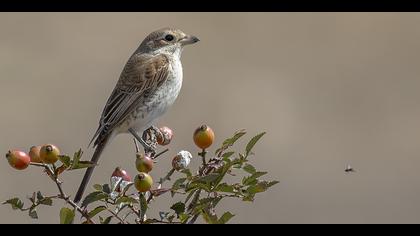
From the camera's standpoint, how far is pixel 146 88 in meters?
5.48

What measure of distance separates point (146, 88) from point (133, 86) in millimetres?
108

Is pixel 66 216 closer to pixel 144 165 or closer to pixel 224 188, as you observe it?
pixel 144 165

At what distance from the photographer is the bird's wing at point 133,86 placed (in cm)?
516

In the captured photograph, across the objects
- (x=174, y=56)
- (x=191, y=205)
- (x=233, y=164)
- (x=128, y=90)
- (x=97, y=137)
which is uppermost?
(x=174, y=56)

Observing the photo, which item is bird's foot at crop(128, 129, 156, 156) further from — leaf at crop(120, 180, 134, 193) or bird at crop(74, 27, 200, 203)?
leaf at crop(120, 180, 134, 193)

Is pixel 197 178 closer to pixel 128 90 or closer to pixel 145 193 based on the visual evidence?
pixel 145 193

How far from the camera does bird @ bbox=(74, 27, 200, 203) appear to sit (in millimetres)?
5188

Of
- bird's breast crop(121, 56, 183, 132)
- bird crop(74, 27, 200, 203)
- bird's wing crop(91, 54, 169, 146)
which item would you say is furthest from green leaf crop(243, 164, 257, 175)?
bird's breast crop(121, 56, 183, 132)

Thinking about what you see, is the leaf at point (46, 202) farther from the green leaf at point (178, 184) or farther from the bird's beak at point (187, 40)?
the bird's beak at point (187, 40)

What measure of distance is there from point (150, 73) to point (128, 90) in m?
0.25

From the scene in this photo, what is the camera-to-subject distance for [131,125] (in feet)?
17.4

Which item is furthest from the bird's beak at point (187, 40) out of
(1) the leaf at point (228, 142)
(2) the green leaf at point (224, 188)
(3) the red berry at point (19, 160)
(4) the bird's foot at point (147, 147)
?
(2) the green leaf at point (224, 188)

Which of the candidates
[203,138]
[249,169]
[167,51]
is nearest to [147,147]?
[203,138]

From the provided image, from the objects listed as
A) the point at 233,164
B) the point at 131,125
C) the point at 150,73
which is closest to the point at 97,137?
the point at 131,125
